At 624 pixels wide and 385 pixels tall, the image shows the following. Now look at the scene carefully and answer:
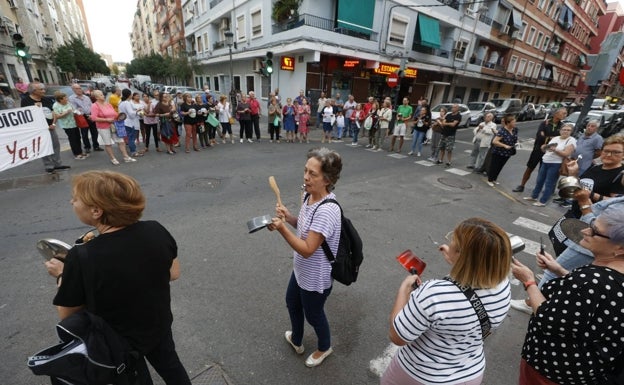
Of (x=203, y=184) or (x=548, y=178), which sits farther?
(x=203, y=184)

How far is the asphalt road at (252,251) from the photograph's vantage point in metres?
2.49

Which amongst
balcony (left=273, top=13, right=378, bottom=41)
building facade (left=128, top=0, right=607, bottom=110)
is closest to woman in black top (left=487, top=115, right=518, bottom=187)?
building facade (left=128, top=0, right=607, bottom=110)

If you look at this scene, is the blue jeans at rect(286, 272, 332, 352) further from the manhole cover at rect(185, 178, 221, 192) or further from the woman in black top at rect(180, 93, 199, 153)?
the woman in black top at rect(180, 93, 199, 153)

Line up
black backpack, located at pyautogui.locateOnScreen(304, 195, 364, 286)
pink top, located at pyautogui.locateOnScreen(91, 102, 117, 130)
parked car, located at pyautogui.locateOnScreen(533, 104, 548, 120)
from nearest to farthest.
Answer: black backpack, located at pyautogui.locateOnScreen(304, 195, 364, 286) → pink top, located at pyautogui.locateOnScreen(91, 102, 117, 130) → parked car, located at pyautogui.locateOnScreen(533, 104, 548, 120)

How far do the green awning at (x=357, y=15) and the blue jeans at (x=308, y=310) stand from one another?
54.6ft

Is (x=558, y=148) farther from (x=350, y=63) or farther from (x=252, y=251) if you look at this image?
(x=350, y=63)

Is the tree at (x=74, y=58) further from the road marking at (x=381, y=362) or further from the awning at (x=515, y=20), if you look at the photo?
the awning at (x=515, y=20)

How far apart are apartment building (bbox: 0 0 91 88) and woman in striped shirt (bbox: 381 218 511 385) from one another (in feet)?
97.9

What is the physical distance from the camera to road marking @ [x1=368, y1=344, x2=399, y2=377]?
2.41 metres

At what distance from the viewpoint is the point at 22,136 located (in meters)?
5.78

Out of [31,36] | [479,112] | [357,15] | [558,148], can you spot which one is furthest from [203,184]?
A: [31,36]

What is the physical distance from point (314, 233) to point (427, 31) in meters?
22.3

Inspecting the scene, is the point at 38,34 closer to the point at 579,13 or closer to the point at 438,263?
the point at 438,263

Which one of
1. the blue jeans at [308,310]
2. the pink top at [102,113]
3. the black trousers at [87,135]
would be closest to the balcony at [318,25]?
the pink top at [102,113]
